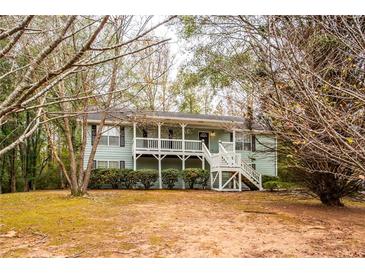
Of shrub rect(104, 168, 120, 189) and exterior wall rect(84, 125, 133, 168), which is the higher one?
exterior wall rect(84, 125, 133, 168)

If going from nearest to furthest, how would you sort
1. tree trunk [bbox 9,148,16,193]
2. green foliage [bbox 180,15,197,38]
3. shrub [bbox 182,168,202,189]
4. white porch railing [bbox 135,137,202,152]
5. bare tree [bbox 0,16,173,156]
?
1. bare tree [bbox 0,16,173,156]
2. green foliage [bbox 180,15,197,38]
3. shrub [bbox 182,168,202,189]
4. white porch railing [bbox 135,137,202,152]
5. tree trunk [bbox 9,148,16,193]

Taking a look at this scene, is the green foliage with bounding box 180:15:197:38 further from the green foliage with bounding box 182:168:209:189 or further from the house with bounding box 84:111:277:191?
the green foliage with bounding box 182:168:209:189

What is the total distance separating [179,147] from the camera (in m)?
17.7

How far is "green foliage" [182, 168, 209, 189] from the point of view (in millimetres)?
16016

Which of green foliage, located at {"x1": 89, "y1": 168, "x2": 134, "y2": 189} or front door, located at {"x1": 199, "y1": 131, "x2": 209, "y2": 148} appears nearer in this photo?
green foliage, located at {"x1": 89, "y1": 168, "x2": 134, "y2": 189}

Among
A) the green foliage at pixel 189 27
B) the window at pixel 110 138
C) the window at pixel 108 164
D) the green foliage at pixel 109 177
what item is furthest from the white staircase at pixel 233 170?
the green foliage at pixel 189 27

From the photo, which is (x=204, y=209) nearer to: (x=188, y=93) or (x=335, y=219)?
(x=335, y=219)

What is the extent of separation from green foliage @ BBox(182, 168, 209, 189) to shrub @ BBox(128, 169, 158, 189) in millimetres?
1501

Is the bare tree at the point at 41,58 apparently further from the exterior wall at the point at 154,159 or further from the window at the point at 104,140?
the exterior wall at the point at 154,159

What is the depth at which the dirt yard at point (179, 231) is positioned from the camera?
4.61 m

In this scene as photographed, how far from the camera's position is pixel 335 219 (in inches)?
287

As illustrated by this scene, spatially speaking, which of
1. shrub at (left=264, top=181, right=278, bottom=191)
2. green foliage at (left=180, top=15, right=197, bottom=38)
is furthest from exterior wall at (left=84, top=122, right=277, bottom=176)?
green foliage at (left=180, top=15, right=197, bottom=38)

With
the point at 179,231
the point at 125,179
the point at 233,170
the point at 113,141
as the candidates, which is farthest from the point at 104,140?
the point at 179,231

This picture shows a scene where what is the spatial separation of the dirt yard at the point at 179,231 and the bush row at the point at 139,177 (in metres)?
6.54
